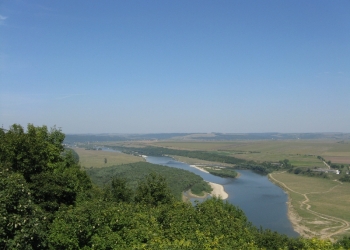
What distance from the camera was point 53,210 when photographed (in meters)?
9.38

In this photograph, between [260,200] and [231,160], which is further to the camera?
[231,160]

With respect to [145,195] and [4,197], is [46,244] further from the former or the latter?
[145,195]

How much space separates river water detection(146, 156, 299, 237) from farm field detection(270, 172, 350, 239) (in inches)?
33.6

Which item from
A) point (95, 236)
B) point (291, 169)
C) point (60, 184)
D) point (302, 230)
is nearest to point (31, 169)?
point (60, 184)

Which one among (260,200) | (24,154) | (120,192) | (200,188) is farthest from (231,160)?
(24,154)

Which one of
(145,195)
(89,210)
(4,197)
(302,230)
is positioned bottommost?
(302,230)

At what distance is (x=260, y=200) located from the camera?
33.2 m

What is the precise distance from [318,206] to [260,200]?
18.7ft

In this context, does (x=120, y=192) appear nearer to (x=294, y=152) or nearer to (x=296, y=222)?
(x=296, y=222)

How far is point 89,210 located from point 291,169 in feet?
172

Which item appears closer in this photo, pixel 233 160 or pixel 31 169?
pixel 31 169

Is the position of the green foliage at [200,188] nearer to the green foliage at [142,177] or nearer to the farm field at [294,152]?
the green foliage at [142,177]

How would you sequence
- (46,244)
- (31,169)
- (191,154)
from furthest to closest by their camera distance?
1. (191,154)
2. (31,169)
3. (46,244)

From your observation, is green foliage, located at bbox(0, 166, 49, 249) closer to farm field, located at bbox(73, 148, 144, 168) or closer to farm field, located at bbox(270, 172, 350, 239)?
farm field, located at bbox(270, 172, 350, 239)
